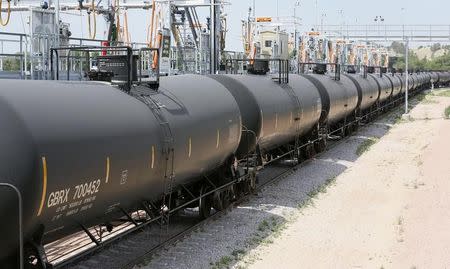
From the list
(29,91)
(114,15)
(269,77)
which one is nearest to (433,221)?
(269,77)

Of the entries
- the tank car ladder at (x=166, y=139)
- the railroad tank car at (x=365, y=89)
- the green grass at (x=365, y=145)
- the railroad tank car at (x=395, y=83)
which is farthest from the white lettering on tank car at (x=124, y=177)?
the railroad tank car at (x=395, y=83)

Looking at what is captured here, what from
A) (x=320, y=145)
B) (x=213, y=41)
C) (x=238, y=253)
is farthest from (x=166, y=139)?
(x=320, y=145)

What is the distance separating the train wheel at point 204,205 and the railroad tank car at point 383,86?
29861 millimetres

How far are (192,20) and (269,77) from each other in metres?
12.1

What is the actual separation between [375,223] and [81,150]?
941 cm

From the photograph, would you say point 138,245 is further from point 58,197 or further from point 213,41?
point 213,41

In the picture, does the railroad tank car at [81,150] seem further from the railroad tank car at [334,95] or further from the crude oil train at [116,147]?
the railroad tank car at [334,95]

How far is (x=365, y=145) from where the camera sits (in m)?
30.8

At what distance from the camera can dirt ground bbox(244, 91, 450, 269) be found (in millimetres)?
11719

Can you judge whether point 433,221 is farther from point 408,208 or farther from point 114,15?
point 114,15

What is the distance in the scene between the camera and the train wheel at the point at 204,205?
45.3 ft

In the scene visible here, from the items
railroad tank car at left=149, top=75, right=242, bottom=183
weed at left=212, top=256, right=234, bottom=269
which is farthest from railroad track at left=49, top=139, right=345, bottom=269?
railroad tank car at left=149, top=75, right=242, bottom=183

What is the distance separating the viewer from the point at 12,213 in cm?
639

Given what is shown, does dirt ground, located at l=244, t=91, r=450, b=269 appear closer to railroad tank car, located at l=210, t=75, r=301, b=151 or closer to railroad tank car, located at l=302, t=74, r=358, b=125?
railroad tank car, located at l=210, t=75, r=301, b=151
